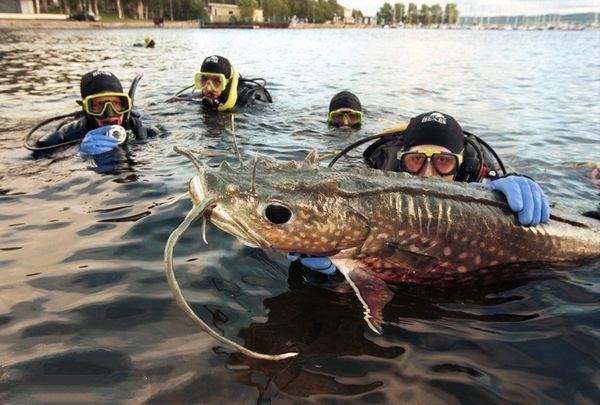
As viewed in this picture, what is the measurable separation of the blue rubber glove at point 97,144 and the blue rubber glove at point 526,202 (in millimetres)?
6503

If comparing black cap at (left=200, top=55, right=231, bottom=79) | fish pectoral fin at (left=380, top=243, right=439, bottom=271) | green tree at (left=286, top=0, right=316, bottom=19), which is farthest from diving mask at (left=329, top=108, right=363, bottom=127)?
green tree at (left=286, top=0, right=316, bottom=19)

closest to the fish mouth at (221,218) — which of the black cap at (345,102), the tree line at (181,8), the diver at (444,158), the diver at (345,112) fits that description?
the diver at (444,158)

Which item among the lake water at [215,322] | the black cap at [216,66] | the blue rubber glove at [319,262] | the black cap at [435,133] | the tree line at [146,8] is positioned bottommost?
the lake water at [215,322]

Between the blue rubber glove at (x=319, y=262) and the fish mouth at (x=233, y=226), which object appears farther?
the blue rubber glove at (x=319, y=262)

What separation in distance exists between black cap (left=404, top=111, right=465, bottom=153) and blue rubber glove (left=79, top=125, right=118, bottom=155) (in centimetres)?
517

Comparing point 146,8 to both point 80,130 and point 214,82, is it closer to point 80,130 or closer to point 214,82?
point 214,82

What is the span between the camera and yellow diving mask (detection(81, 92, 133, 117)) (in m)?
8.48

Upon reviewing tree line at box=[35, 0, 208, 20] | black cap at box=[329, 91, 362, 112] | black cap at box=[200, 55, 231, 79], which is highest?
tree line at box=[35, 0, 208, 20]

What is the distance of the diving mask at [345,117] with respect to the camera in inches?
436

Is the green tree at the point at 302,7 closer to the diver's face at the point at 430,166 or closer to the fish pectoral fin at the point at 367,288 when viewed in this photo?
the diver's face at the point at 430,166

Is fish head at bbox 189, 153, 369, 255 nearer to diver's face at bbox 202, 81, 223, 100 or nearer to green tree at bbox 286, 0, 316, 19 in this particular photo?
diver's face at bbox 202, 81, 223, 100

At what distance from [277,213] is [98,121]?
695cm

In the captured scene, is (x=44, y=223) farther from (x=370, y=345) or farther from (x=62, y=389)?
(x=370, y=345)

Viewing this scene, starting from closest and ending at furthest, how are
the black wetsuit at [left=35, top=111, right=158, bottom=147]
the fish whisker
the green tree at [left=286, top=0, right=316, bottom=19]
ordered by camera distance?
the fish whisker < the black wetsuit at [left=35, top=111, right=158, bottom=147] < the green tree at [left=286, top=0, right=316, bottom=19]
